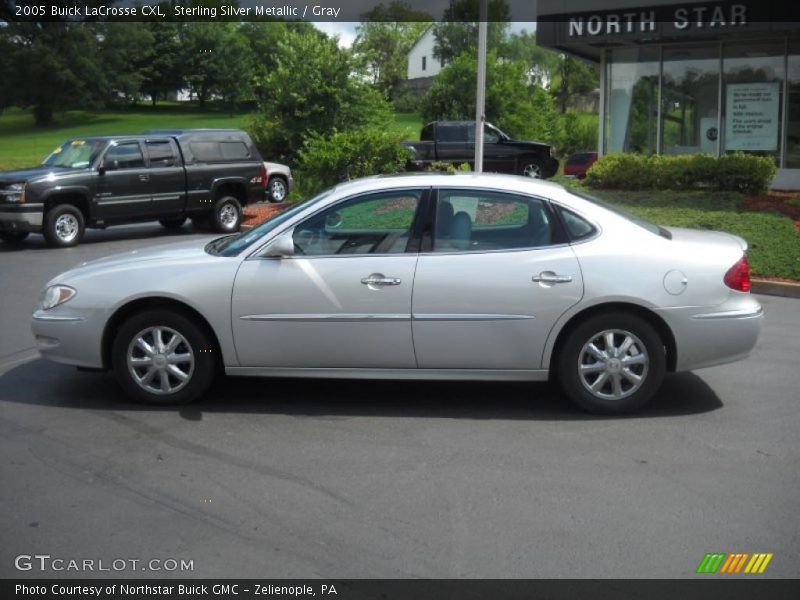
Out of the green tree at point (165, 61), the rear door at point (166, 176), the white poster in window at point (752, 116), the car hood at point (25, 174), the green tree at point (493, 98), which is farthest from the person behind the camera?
the green tree at point (165, 61)

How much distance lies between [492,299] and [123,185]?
1211cm

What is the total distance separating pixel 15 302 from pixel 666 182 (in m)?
12.0

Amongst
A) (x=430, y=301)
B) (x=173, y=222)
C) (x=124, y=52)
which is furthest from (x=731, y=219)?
(x=124, y=52)

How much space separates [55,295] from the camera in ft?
23.2

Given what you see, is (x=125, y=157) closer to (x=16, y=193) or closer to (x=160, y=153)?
(x=160, y=153)

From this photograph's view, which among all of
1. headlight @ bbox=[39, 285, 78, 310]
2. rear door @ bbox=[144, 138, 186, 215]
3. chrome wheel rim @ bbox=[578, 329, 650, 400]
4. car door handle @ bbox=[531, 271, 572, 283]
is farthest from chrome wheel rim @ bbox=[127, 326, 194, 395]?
rear door @ bbox=[144, 138, 186, 215]

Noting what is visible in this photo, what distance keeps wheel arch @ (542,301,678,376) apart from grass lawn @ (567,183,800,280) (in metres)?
5.88

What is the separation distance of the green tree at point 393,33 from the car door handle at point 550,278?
85.2 m

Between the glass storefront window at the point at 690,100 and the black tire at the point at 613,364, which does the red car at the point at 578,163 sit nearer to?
the glass storefront window at the point at 690,100

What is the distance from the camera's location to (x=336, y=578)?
427 cm

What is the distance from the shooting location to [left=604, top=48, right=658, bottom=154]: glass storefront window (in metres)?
23.4

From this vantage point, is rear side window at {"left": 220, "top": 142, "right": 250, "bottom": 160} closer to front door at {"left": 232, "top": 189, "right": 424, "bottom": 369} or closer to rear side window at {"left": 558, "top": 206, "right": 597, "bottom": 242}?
front door at {"left": 232, "top": 189, "right": 424, "bottom": 369}

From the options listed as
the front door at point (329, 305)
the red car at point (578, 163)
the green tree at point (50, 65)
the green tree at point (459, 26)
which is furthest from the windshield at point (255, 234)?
the green tree at point (459, 26)
